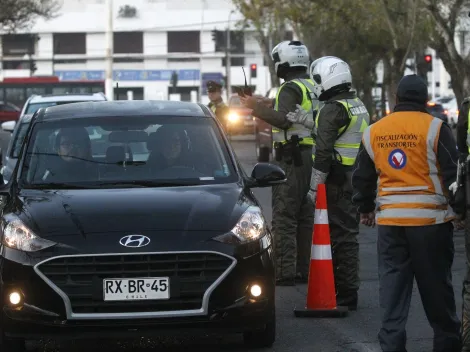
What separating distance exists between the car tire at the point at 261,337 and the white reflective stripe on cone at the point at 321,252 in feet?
4.39

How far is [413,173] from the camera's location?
689cm

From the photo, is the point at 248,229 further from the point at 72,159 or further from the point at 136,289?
the point at 72,159

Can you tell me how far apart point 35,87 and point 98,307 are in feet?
232

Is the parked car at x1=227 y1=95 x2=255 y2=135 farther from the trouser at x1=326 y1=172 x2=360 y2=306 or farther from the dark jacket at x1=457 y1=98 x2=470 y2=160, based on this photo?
the dark jacket at x1=457 y1=98 x2=470 y2=160

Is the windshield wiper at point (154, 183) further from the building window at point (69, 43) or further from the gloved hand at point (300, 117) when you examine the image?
the building window at point (69, 43)

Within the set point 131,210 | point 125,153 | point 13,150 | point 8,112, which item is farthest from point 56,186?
point 8,112

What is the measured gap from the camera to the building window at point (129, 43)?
10844 centimetres

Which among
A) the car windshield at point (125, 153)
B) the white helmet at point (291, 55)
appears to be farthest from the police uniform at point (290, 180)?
the car windshield at point (125, 153)

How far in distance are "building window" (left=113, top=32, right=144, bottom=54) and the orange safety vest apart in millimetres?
102281

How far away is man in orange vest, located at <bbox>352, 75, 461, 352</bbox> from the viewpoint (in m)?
6.87

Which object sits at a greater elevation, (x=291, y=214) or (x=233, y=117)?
(x=291, y=214)

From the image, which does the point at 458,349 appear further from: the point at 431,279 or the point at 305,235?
the point at 305,235

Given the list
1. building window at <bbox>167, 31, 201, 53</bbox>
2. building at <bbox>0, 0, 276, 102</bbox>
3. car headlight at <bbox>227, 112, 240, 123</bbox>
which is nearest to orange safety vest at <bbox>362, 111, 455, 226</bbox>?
car headlight at <bbox>227, 112, 240, 123</bbox>

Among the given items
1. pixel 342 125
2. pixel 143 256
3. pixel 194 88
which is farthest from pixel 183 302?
pixel 194 88
